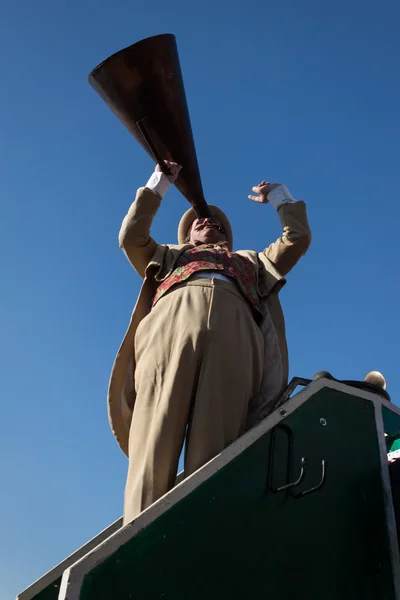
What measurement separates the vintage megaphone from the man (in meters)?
0.19

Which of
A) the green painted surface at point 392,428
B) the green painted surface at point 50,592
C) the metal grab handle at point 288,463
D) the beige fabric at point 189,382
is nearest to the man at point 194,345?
the beige fabric at point 189,382

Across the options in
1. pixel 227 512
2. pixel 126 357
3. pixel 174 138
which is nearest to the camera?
pixel 227 512

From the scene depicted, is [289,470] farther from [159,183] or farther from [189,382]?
[159,183]

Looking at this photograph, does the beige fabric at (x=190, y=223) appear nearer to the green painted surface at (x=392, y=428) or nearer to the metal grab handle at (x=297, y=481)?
the green painted surface at (x=392, y=428)

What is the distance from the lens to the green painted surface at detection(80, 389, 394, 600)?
6.44ft

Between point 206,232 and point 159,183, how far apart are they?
56cm

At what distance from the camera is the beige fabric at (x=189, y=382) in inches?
106

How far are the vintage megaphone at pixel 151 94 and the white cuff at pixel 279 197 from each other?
575 mm

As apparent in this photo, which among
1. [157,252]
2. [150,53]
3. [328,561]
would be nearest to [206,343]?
[157,252]

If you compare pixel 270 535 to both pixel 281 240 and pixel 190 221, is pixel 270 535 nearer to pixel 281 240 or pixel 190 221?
pixel 281 240

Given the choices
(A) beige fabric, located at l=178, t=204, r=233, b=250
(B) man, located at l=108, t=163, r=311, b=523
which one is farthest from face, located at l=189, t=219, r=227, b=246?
(A) beige fabric, located at l=178, t=204, r=233, b=250

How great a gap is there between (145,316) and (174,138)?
3.45 ft

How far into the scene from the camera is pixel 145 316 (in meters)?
3.42

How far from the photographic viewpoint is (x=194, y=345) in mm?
2916
